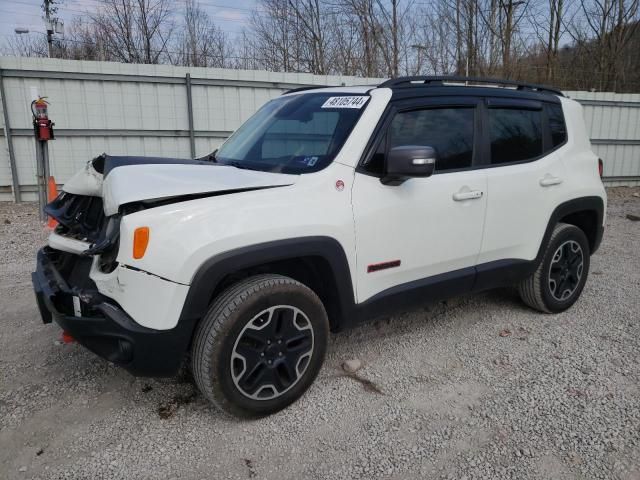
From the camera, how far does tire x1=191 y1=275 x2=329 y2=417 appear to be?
2.54m

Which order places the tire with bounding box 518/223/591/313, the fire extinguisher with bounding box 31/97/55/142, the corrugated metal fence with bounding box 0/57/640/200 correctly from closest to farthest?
the tire with bounding box 518/223/591/313
the fire extinguisher with bounding box 31/97/55/142
the corrugated metal fence with bounding box 0/57/640/200

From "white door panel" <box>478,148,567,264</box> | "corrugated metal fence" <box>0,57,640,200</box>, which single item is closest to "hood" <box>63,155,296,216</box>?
"white door panel" <box>478,148,567,264</box>

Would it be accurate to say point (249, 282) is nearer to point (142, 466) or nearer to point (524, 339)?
point (142, 466)

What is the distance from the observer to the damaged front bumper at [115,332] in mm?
2426

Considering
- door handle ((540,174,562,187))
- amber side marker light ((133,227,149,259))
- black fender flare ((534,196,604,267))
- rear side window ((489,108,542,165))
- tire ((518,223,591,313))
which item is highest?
rear side window ((489,108,542,165))

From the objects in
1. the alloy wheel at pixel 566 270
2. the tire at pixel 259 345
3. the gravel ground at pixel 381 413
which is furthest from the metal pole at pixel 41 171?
the alloy wheel at pixel 566 270

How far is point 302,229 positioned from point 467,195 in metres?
1.29

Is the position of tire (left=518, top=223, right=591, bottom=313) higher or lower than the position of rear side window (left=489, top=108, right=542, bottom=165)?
lower

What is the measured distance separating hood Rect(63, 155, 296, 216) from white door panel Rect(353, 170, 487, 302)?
0.52 metres

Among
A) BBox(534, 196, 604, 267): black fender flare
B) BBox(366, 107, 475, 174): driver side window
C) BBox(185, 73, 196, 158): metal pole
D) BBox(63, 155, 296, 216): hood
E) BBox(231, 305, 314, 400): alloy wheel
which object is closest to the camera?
BBox(63, 155, 296, 216): hood

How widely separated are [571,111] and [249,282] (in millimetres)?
3214

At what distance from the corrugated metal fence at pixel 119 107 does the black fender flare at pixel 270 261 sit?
8191 mm

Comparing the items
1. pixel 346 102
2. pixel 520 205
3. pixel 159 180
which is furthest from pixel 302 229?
pixel 520 205

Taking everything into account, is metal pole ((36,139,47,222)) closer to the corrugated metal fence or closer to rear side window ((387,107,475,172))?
the corrugated metal fence
